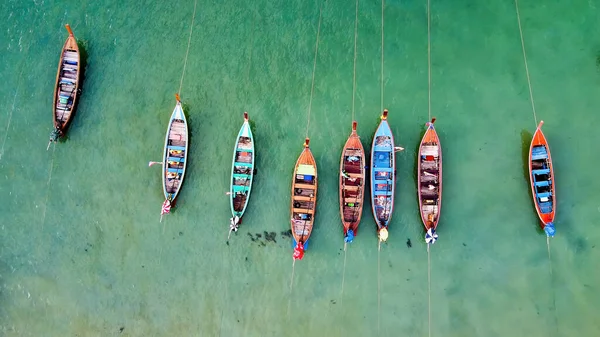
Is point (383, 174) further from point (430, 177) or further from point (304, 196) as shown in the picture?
point (304, 196)

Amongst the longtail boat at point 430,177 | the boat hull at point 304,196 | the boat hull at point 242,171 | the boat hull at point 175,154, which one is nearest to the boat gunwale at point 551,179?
the longtail boat at point 430,177

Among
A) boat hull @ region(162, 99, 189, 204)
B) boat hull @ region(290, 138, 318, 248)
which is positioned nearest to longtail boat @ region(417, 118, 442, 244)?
boat hull @ region(290, 138, 318, 248)

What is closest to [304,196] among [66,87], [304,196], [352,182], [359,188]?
[304,196]

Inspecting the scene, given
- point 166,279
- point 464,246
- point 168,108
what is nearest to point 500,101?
point 464,246

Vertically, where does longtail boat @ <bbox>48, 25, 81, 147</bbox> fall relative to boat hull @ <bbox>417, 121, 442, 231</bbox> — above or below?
above

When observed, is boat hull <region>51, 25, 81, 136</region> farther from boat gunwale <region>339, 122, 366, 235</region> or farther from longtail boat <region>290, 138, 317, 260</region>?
boat gunwale <region>339, 122, 366, 235</region>

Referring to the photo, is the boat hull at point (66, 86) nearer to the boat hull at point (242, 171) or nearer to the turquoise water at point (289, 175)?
the turquoise water at point (289, 175)
